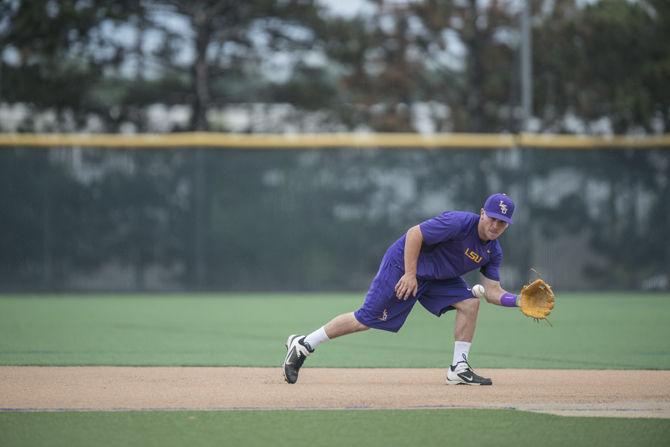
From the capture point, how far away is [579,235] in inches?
762

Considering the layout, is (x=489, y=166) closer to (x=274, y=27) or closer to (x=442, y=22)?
(x=274, y=27)

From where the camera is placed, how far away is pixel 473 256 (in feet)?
27.1

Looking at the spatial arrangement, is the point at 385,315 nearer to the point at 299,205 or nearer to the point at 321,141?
the point at 299,205

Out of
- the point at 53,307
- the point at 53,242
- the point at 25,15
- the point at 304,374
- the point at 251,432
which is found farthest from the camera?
the point at 25,15

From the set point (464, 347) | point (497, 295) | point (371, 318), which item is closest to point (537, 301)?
point (497, 295)

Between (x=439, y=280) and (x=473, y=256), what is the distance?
0.37 m

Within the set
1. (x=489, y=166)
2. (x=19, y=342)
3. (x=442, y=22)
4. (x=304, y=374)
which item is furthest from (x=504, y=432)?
(x=442, y=22)

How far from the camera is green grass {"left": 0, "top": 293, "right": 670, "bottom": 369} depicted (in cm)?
1015

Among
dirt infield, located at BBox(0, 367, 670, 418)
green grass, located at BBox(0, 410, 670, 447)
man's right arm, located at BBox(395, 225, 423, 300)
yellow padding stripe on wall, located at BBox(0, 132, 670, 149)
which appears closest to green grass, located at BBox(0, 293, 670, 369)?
dirt infield, located at BBox(0, 367, 670, 418)

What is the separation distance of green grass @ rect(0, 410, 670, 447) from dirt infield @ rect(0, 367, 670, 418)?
1.01ft

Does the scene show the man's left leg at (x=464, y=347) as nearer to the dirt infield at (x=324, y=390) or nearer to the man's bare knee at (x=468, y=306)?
the man's bare knee at (x=468, y=306)

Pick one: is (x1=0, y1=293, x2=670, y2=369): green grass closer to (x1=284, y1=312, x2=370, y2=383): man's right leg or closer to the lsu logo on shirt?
(x1=284, y1=312, x2=370, y2=383): man's right leg

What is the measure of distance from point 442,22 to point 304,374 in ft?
86.7

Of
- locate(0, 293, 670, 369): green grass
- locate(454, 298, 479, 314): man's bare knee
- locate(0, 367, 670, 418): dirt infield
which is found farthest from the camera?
locate(0, 293, 670, 369): green grass
